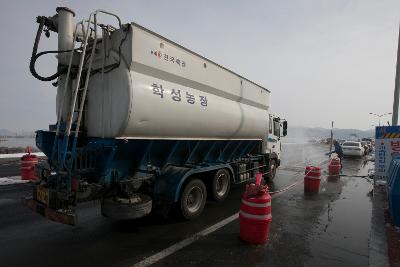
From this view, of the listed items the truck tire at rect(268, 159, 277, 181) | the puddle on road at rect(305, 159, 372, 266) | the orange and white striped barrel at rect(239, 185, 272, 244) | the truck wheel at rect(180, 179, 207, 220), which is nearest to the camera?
the puddle on road at rect(305, 159, 372, 266)

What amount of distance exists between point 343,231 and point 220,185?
329cm

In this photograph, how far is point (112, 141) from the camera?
519 cm

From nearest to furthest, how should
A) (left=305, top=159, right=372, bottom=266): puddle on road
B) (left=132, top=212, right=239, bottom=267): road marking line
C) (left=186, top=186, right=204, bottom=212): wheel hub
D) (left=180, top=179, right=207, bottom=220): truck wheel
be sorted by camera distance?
(left=132, top=212, right=239, bottom=267): road marking line
(left=305, top=159, right=372, bottom=266): puddle on road
(left=180, top=179, right=207, bottom=220): truck wheel
(left=186, top=186, right=204, bottom=212): wheel hub

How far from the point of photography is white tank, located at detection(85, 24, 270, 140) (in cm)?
520

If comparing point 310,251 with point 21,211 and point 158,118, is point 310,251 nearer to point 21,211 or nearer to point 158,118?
point 158,118

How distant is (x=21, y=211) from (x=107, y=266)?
3924 mm

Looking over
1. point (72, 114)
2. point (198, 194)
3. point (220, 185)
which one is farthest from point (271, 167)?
point (72, 114)

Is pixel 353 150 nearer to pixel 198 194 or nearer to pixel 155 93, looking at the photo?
pixel 198 194

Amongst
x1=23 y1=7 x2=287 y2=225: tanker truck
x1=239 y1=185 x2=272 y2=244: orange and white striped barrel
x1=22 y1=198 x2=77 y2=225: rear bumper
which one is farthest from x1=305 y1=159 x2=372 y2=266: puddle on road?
x1=22 y1=198 x2=77 y2=225: rear bumper

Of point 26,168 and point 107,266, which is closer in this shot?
point 107,266

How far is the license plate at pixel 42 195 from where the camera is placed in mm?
5004

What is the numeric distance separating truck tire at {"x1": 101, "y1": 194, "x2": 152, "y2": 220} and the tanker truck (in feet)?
0.06

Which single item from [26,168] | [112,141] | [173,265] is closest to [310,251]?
[173,265]

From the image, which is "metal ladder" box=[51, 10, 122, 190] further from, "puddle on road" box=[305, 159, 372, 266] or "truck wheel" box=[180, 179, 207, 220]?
"puddle on road" box=[305, 159, 372, 266]
